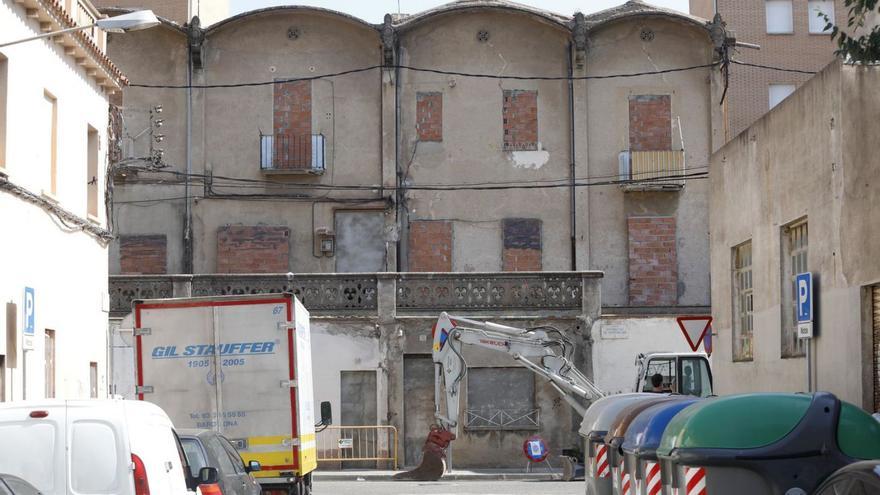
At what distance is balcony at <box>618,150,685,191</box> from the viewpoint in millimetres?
40469

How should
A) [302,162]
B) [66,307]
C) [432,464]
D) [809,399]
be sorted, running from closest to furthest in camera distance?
[809,399]
[66,307]
[432,464]
[302,162]

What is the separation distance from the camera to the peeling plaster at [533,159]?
41156 mm

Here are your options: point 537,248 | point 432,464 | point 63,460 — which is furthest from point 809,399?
point 537,248

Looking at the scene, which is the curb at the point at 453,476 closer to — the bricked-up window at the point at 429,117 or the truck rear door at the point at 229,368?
the bricked-up window at the point at 429,117

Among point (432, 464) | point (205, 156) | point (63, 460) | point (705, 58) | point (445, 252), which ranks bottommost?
point (432, 464)

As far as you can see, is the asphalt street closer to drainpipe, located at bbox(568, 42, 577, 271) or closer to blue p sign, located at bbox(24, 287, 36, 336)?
blue p sign, located at bbox(24, 287, 36, 336)

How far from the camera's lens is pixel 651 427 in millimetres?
12305

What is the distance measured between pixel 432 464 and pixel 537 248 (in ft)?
34.3

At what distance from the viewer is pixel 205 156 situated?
135ft

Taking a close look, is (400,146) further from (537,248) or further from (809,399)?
(809,399)

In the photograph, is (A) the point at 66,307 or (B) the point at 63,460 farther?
(A) the point at 66,307

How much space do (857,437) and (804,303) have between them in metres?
7.04

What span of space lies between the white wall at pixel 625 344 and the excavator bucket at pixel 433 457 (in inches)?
198

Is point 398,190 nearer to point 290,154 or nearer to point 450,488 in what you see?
point 290,154
